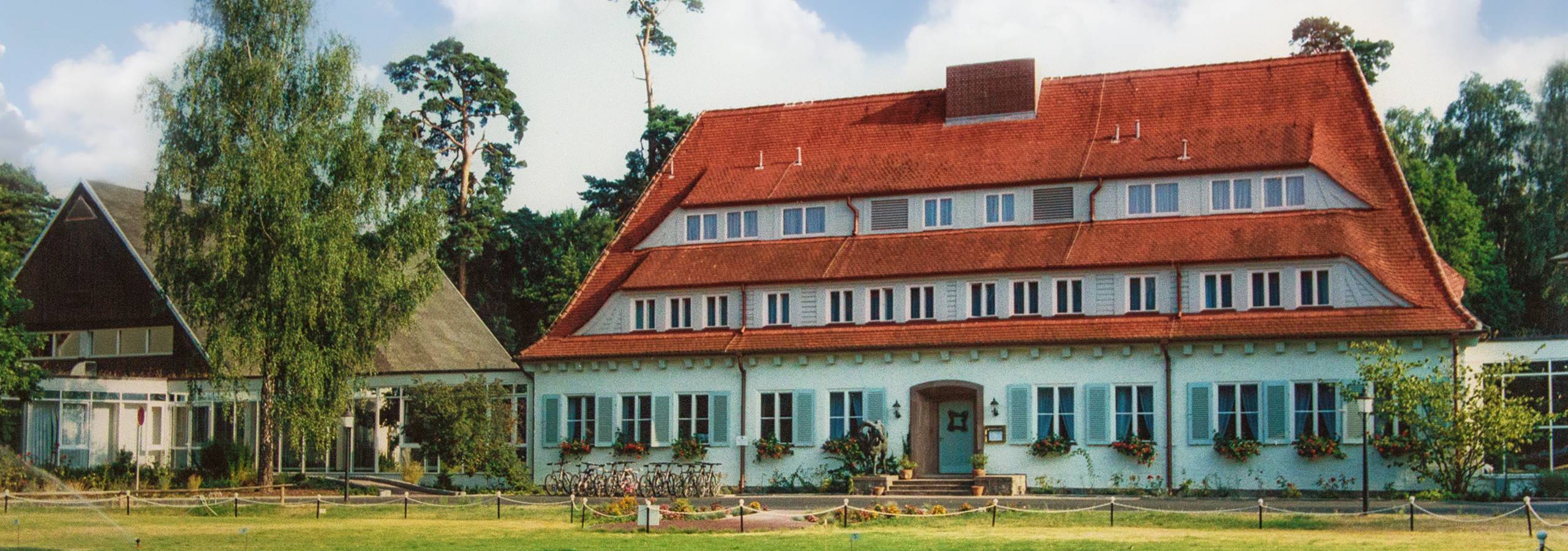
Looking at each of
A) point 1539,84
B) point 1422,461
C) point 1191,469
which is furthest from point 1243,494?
point 1539,84

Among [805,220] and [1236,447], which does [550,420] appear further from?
[1236,447]

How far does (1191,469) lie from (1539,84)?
32.8m

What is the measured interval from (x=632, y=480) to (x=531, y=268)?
2994cm

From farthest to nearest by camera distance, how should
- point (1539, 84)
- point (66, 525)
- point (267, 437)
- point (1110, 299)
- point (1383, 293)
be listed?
point (1539, 84) < point (267, 437) < point (1110, 299) < point (1383, 293) < point (66, 525)

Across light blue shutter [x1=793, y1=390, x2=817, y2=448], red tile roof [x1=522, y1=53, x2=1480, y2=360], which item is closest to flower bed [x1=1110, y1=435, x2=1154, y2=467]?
red tile roof [x1=522, y1=53, x2=1480, y2=360]

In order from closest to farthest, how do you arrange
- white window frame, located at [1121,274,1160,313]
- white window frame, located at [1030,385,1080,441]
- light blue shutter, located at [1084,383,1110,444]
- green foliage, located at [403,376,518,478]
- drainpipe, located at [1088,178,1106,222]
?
light blue shutter, located at [1084,383,1110,444] < white window frame, located at [1030,385,1080,441] < white window frame, located at [1121,274,1160,313] < drainpipe, located at [1088,178,1106,222] < green foliage, located at [403,376,518,478]

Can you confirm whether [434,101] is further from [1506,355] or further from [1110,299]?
[1506,355]

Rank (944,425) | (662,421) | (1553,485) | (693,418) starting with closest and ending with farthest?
(1553,485)
(944,425)
(693,418)
(662,421)

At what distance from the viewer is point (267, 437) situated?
145ft

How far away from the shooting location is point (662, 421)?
147ft

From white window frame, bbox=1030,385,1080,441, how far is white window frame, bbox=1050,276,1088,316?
1843mm

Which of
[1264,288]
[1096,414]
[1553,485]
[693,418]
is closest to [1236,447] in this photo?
[1096,414]

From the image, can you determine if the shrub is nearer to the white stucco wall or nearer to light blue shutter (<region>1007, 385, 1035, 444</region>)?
the white stucco wall

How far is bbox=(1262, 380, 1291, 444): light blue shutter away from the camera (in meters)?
38.8
